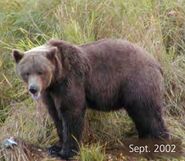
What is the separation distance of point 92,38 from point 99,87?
1275 mm

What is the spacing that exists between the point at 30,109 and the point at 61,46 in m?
1.20

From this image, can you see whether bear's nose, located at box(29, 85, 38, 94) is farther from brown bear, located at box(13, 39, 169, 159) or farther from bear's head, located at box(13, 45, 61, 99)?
brown bear, located at box(13, 39, 169, 159)

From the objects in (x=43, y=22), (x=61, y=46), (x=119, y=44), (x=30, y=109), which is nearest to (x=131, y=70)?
(x=119, y=44)

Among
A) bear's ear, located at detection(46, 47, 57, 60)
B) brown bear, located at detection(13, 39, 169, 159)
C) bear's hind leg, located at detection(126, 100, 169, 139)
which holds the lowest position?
bear's hind leg, located at detection(126, 100, 169, 139)

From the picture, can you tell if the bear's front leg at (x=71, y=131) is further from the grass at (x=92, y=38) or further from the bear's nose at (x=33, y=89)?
the bear's nose at (x=33, y=89)

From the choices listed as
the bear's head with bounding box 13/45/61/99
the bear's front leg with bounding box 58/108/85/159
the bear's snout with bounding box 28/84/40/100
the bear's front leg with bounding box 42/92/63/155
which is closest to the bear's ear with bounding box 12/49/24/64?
the bear's head with bounding box 13/45/61/99

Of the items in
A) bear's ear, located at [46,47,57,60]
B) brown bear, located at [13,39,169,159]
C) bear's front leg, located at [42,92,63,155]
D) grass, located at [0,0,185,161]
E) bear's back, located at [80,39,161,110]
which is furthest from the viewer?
grass, located at [0,0,185,161]

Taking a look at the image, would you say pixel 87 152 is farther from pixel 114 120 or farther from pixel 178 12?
pixel 178 12

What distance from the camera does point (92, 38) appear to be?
26.2 ft

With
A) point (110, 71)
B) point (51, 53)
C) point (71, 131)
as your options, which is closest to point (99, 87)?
point (110, 71)

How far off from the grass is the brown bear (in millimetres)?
360

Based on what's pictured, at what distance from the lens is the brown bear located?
6562mm

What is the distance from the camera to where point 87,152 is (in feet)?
21.4

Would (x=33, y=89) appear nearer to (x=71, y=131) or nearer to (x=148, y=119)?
(x=71, y=131)
